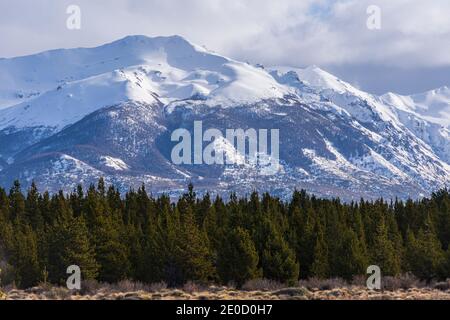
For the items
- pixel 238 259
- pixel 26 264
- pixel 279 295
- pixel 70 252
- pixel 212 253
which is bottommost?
pixel 279 295

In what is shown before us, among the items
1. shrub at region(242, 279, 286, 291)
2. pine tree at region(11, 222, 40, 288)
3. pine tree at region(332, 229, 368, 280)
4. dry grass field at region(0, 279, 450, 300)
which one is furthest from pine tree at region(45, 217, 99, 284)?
pine tree at region(332, 229, 368, 280)

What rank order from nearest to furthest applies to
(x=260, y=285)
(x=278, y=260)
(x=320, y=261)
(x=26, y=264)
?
(x=260, y=285), (x=278, y=260), (x=320, y=261), (x=26, y=264)

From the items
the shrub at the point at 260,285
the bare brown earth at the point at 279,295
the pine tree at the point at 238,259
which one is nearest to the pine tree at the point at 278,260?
the pine tree at the point at 238,259

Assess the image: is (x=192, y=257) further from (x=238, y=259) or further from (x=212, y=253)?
(x=212, y=253)

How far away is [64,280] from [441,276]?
92.5 feet

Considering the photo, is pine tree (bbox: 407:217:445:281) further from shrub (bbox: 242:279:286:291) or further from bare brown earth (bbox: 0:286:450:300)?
bare brown earth (bbox: 0:286:450:300)

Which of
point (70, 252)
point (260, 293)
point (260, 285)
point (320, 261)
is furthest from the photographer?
point (320, 261)

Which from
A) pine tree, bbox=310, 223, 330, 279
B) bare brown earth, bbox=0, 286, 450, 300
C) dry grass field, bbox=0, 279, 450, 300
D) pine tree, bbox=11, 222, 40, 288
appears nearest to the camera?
bare brown earth, bbox=0, 286, 450, 300

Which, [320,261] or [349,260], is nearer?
[349,260]

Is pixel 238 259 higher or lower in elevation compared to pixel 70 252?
lower

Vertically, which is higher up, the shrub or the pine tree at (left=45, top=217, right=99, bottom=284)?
the pine tree at (left=45, top=217, right=99, bottom=284)

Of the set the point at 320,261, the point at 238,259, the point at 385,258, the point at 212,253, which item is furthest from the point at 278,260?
the point at 385,258

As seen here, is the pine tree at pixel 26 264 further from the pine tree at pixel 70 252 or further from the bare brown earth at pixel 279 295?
the bare brown earth at pixel 279 295
